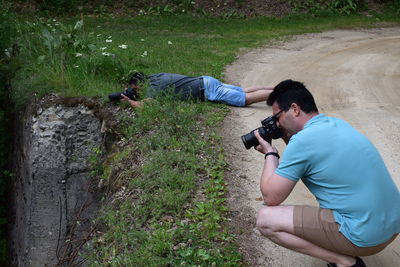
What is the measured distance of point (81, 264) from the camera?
566 centimetres

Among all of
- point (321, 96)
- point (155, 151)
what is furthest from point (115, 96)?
point (321, 96)

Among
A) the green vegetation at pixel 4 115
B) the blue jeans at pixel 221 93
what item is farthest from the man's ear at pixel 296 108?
the green vegetation at pixel 4 115

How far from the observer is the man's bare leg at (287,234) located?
369cm

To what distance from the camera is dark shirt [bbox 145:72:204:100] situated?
7748mm

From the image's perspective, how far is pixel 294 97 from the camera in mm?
3861

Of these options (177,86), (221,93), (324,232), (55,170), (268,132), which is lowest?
(55,170)

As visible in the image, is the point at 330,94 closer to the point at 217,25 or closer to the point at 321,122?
the point at 321,122

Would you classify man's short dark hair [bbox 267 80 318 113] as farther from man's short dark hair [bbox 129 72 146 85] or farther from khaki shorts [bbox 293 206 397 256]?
man's short dark hair [bbox 129 72 146 85]

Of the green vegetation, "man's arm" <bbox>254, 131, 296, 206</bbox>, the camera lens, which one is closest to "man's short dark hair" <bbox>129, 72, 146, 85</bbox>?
the camera lens

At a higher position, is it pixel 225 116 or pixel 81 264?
pixel 225 116

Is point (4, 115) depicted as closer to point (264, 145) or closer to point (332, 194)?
point (264, 145)

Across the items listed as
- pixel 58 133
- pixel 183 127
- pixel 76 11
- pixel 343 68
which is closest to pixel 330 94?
pixel 343 68

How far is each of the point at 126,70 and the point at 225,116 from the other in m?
2.68

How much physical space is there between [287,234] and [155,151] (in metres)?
3.10
